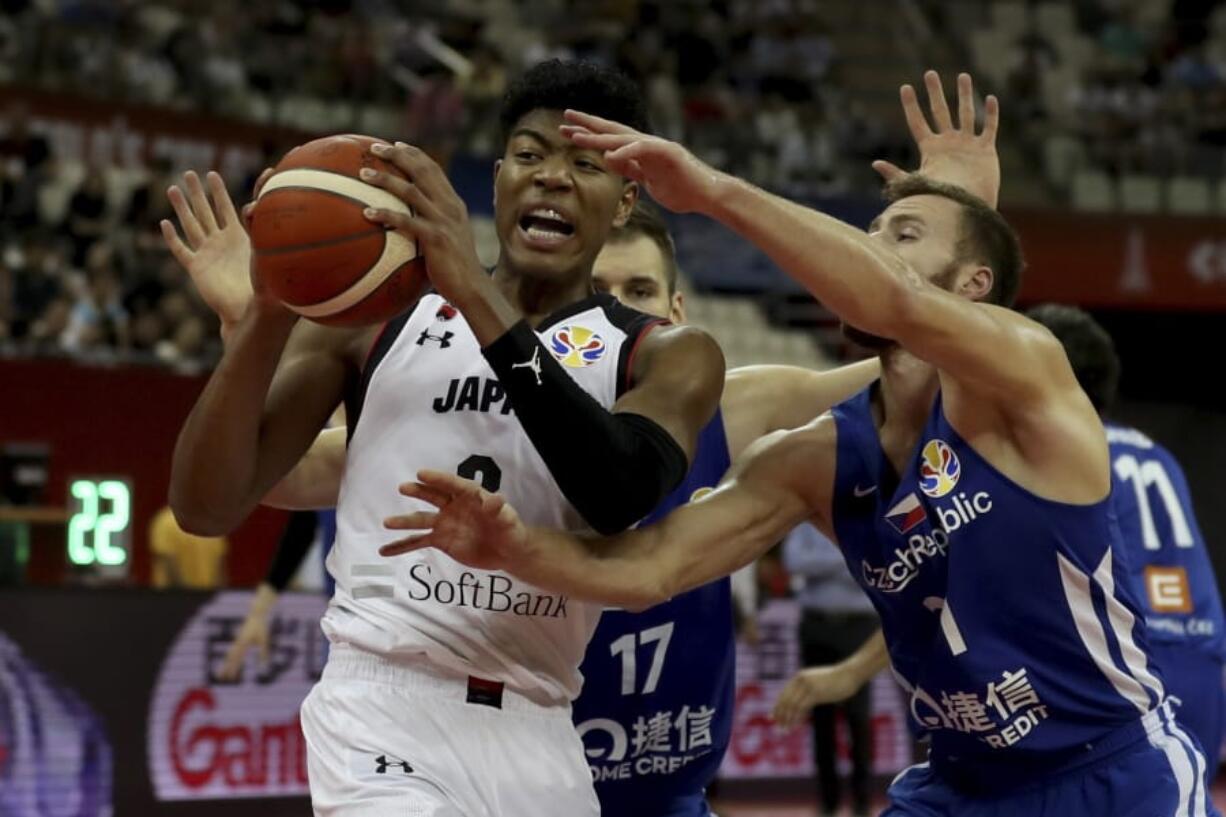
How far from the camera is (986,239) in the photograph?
406 centimetres

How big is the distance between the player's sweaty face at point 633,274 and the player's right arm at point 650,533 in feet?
3.06

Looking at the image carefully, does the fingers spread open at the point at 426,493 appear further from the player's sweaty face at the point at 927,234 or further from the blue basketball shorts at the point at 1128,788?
the blue basketball shorts at the point at 1128,788

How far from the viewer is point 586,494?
3.39 metres

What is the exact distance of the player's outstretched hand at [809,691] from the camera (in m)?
5.17

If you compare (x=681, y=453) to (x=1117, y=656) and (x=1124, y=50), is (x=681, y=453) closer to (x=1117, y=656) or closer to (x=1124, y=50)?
(x=1117, y=656)

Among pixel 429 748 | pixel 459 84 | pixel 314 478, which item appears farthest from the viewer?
pixel 459 84

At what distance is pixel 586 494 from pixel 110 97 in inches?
518

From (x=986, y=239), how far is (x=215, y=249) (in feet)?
5.74

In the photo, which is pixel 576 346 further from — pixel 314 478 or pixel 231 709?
pixel 231 709

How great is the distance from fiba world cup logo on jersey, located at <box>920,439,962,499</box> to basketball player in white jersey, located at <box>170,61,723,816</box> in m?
0.47

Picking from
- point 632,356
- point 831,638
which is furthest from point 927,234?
point 831,638

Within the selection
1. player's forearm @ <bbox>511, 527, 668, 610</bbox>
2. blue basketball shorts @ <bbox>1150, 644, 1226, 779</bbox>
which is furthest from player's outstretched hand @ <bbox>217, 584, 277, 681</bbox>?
player's forearm @ <bbox>511, 527, 668, 610</bbox>

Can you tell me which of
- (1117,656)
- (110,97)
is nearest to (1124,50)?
(110,97)

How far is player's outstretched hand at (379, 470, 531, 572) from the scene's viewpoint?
10.7 ft
